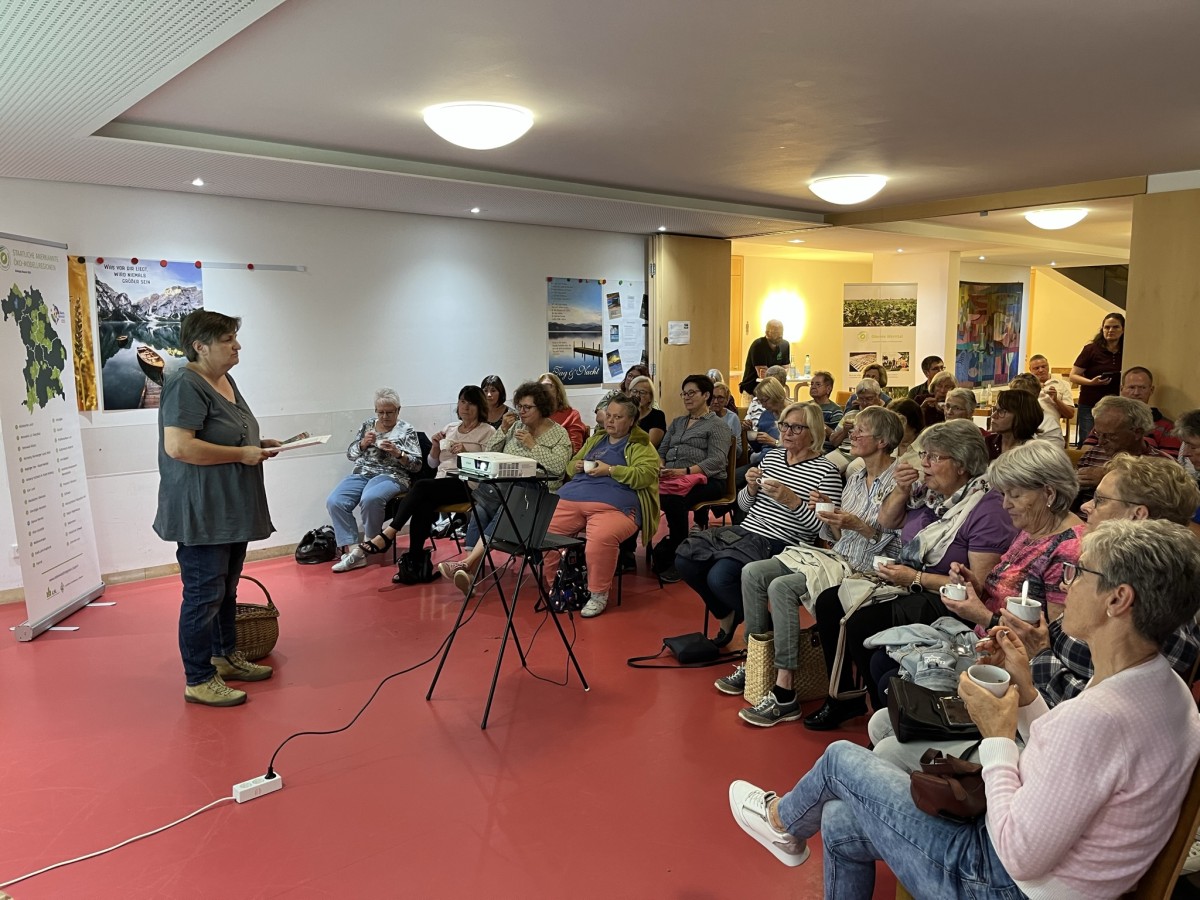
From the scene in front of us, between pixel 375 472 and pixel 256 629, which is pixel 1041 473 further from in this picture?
pixel 375 472

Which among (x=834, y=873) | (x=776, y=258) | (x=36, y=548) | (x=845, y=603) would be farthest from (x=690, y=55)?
(x=776, y=258)

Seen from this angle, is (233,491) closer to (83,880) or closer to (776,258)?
(83,880)

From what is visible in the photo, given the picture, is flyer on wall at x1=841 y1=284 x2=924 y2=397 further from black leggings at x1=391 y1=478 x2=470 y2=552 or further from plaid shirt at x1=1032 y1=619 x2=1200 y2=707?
plaid shirt at x1=1032 y1=619 x2=1200 y2=707

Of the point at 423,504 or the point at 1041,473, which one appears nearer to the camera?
the point at 1041,473

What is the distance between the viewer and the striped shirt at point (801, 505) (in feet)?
12.7

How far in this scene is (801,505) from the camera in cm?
387


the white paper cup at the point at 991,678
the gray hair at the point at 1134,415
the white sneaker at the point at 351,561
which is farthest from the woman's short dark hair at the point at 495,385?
the white paper cup at the point at 991,678

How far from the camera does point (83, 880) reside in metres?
2.50

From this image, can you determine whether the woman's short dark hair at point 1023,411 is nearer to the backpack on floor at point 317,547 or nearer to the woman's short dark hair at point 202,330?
the woman's short dark hair at point 202,330

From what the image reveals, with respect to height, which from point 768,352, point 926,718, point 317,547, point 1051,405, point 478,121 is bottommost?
point 317,547

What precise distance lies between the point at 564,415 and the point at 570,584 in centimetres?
176

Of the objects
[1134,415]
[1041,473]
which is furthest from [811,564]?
[1134,415]

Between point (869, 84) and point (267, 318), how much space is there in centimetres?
433

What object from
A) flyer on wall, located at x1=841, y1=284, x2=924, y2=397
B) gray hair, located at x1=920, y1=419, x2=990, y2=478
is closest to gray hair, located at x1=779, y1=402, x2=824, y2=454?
gray hair, located at x1=920, y1=419, x2=990, y2=478
